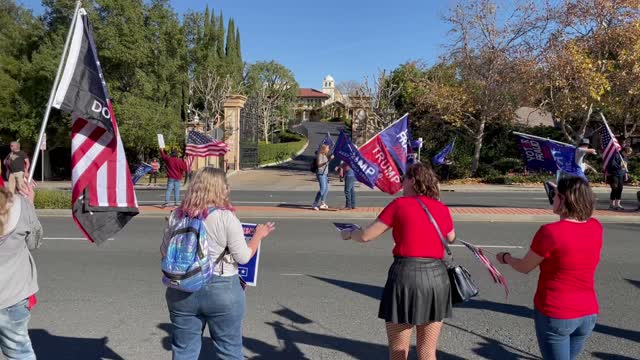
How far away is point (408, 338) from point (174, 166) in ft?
36.2

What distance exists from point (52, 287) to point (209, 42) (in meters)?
25.3

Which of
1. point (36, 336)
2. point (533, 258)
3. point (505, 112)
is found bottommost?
point (36, 336)

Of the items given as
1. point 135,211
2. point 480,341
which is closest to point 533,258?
point 480,341

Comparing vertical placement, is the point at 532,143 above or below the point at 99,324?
above

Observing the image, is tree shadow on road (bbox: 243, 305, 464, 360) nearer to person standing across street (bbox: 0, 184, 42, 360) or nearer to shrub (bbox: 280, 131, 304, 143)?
person standing across street (bbox: 0, 184, 42, 360)

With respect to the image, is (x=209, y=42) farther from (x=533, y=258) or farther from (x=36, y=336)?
(x=533, y=258)

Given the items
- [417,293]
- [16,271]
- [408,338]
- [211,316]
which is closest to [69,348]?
[16,271]

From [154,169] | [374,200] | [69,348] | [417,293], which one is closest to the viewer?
[417,293]

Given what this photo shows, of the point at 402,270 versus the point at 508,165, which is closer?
the point at 402,270

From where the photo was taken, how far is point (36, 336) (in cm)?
492

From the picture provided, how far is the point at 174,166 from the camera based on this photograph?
13.6 metres

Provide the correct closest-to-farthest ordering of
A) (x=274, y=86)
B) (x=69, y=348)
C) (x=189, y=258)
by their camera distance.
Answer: (x=189, y=258)
(x=69, y=348)
(x=274, y=86)

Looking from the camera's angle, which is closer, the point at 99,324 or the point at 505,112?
the point at 99,324

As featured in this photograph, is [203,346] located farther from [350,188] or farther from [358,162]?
[350,188]
